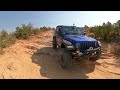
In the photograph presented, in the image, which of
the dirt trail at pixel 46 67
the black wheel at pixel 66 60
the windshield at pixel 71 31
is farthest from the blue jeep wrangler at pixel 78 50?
the windshield at pixel 71 31

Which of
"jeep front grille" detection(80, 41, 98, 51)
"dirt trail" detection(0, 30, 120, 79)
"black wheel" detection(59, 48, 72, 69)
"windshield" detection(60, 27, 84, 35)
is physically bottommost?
"dirt trail" detection(0, 30, 120, 79)

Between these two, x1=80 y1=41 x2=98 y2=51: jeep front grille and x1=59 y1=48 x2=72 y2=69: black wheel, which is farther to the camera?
x1=80 y1=41 x2=98 y2=51: jeep front grille

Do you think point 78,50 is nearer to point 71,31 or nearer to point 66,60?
point 66,60

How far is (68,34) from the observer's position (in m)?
8.73

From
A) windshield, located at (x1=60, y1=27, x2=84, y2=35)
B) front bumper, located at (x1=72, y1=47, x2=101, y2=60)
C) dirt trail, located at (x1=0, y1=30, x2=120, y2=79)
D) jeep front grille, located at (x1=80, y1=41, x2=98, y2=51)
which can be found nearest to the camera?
dirt trail, located at (x1=0, y1=30, x2=120, y2=79)

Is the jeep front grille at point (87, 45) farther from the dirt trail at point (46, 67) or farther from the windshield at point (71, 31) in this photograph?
the windshield at point (71, 31)

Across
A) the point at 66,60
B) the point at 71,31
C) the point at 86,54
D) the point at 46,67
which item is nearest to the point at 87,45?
the point at 86,54

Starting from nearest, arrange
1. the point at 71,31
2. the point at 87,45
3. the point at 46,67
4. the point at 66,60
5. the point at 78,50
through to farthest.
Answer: the point at 66,60
the point at 78,50
the point at 87,45
the point at 46,67
the point at 71,31

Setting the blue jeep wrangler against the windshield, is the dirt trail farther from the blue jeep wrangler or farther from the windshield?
the windshield

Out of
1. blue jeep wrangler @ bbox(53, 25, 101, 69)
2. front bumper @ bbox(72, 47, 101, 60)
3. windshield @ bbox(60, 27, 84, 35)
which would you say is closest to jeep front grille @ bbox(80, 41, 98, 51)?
blue jeep wrangler @ bbox(53, 25, 101, 69)
